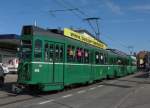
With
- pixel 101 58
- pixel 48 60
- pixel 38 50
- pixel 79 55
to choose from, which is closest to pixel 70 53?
pixel 79 55

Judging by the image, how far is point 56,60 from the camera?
19297mm

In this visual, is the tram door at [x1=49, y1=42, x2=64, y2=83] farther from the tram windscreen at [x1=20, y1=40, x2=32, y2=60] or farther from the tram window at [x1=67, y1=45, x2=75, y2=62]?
the tram windscreen at [x1=20, y1=40, x2=32, y2=60]

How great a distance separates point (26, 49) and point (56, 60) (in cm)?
182

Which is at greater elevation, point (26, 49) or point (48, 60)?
point (26, 49)

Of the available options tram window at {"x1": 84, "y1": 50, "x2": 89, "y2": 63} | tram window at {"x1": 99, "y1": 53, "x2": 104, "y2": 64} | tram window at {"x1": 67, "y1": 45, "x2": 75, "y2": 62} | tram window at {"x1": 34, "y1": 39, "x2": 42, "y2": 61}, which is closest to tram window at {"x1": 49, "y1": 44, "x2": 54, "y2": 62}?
tram window at {"x1": 34, "y1": 39, "x2": 42, "y2": 61}

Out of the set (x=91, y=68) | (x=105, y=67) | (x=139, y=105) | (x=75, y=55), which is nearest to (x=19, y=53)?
(x=75, y=55)

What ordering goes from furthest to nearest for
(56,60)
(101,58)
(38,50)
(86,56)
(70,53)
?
(101,58) → (86,56) → (70,53) → (56,60) → (38,50)

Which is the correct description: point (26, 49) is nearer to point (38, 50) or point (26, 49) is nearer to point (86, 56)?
point (38, 50)

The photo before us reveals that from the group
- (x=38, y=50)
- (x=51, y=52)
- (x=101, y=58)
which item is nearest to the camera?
(x=38, y=50)

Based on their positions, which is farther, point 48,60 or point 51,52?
point 51,52

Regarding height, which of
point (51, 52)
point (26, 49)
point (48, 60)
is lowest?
point (48, 60)

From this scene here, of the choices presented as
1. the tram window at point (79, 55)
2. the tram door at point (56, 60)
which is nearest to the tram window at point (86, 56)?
the tram window at point (79, 55)

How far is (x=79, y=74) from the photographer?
2295 cm

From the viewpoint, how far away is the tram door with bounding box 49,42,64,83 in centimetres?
1892
